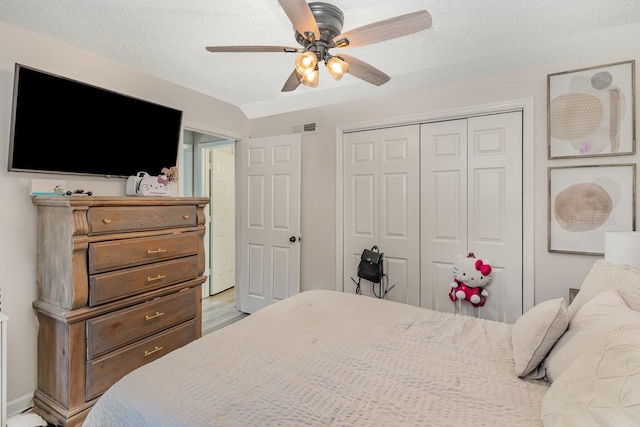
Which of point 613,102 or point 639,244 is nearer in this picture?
point 639,244

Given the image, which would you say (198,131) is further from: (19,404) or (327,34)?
(19,404)

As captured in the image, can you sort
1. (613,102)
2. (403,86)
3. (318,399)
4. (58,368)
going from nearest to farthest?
(318,399) < (58,368) < (613,102) < (403,86)

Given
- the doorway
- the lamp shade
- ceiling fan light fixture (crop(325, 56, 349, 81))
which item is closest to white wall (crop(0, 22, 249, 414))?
ceiling fan light fixture (crop(325, 56, 349, 81))

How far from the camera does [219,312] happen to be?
12.8 feet

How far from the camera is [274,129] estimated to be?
3674 mm

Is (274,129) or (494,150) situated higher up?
(274,129)

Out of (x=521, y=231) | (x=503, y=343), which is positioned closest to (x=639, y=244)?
(x=521, y=231)

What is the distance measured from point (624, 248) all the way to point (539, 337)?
1.10 meters

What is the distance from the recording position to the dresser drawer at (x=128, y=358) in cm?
197

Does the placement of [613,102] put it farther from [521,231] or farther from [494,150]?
[521,231]

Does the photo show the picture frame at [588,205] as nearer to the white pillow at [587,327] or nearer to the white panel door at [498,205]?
the white panel door at [498,205]

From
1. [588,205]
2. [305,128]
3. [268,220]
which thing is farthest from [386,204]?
[588,205]

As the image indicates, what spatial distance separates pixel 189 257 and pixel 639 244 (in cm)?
285

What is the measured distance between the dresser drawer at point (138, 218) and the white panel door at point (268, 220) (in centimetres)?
112
